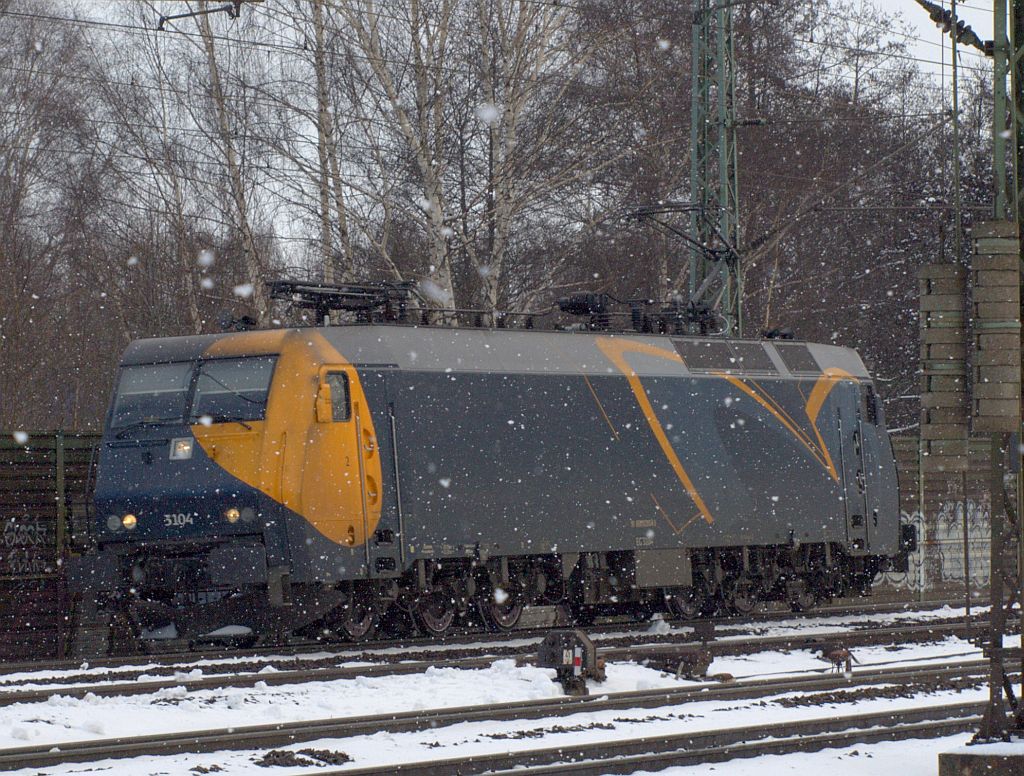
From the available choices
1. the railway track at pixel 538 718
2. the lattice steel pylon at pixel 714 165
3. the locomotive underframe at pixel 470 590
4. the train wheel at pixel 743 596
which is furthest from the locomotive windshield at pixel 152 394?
the lattice steel pylon at pixel 714 165

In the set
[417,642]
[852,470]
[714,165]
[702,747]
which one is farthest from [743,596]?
[702,747]

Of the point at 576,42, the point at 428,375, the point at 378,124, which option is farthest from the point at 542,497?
the point at 576,42

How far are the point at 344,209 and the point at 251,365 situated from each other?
769 centimetres

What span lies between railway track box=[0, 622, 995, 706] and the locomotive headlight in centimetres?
261

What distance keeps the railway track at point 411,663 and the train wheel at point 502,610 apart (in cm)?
162

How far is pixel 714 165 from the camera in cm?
2352

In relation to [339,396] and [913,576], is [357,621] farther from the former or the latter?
[913,576]

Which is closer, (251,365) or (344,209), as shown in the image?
(251,365)

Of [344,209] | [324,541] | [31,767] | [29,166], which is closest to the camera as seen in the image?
[31,767]

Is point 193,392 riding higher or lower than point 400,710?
higher

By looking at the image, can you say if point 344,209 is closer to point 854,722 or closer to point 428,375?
point 428,375

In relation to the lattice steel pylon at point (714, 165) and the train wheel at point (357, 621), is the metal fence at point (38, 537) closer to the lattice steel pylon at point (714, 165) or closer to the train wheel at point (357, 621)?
the train wheel at point (357, 621)

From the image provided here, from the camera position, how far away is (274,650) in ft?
52.1

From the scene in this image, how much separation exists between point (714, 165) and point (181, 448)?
10250 mm
